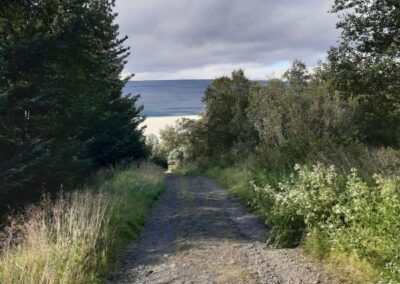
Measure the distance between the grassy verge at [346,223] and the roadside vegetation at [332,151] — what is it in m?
0.02

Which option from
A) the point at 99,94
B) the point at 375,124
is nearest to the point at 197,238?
the point at 99,94

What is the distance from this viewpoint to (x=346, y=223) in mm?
6203

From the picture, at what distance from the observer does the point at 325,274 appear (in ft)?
18.7

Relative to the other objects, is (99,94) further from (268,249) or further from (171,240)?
(268,249)

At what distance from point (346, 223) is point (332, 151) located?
4.41 m

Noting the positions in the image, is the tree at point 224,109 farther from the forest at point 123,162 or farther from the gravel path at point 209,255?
the gravel path at point 209,255

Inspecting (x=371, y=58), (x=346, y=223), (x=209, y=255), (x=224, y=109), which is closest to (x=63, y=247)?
(x=209, y=255)

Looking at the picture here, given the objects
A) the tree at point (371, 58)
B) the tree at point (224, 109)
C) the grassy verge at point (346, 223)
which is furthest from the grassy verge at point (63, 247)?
the tree at point (224, 109)

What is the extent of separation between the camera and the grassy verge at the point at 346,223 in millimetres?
4973

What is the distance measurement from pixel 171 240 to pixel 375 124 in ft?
63.5

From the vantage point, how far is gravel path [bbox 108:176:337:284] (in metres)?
5.85

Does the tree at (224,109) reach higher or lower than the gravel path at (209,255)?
higher

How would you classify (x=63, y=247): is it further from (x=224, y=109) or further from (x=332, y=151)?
(x=224, y=109)

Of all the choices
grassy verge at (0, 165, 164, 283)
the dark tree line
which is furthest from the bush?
the dark tree line
